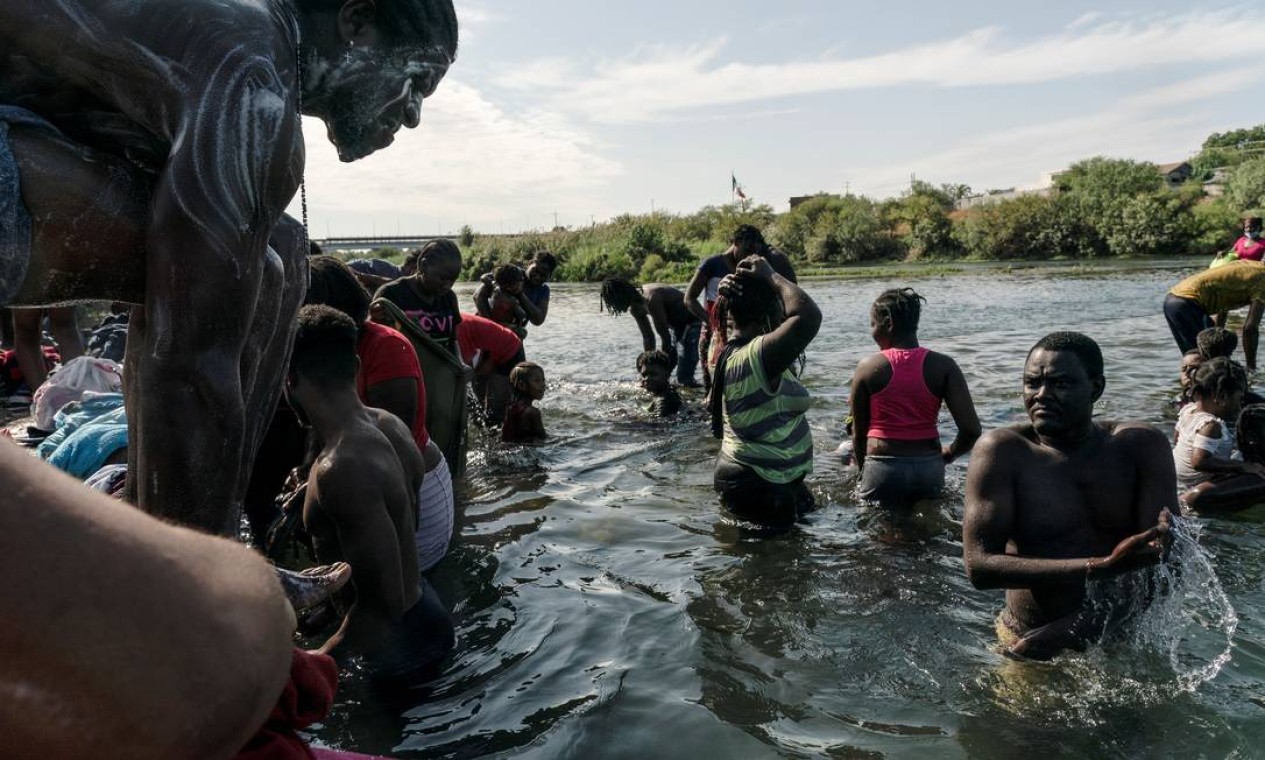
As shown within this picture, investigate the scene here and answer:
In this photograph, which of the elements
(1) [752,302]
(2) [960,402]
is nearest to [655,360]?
(1) [752,302]

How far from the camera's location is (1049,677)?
140 inches

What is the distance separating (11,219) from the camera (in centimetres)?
147

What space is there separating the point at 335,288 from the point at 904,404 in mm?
3330

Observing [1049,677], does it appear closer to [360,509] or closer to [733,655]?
[733,655]

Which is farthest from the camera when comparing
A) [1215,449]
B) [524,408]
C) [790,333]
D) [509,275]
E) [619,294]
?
[619,294]

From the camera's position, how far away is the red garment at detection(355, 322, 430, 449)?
14.4ft

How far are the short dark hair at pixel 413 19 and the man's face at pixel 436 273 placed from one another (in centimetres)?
454

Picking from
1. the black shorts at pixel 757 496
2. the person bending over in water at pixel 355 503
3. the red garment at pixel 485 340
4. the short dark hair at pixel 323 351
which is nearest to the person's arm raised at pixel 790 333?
the black shorts at pixel 757 496

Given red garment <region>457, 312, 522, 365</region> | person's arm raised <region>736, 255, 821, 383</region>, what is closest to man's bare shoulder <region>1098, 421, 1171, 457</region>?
person's arm raised <region>736, 255, 821, 383</region>

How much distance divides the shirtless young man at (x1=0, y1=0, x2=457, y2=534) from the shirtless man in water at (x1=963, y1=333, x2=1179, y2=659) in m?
2.86

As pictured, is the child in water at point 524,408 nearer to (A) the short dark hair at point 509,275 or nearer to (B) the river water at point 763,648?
(B) the river water at point 763,648

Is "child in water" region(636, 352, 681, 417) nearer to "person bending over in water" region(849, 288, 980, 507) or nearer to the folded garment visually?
"person bending over in water" region(849, 288, 980, 507)

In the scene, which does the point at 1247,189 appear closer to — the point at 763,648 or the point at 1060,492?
the point at 1060,492

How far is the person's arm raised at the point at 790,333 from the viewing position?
4.95 metres
